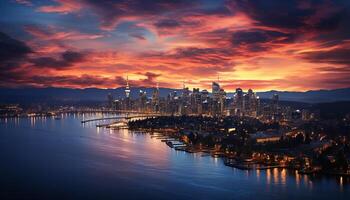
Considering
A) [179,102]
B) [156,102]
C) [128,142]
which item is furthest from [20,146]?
[156,102]

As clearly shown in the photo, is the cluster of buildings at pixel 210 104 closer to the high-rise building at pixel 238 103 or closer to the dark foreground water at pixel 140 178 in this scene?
the high-rise building at pixel 238 103

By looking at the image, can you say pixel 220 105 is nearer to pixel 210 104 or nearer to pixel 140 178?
pixel 210 104

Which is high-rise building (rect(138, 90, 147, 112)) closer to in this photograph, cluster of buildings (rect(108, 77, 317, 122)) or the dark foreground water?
cluster of buildings (rect(108, 77, 317, 122))

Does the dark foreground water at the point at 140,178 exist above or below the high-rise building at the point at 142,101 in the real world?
below

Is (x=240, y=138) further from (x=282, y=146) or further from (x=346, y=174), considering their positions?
(x=346, y=174)

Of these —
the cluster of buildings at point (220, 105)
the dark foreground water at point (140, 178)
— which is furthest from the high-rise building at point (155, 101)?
the dark foreground water at point (140, 178)

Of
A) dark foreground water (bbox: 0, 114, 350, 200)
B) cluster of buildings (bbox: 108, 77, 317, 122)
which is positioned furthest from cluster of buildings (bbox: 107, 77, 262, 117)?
dark foreground water (bbox: 0, 114, 350, 200)

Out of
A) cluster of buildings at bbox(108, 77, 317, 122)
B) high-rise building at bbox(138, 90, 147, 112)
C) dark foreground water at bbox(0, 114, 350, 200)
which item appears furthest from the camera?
high-rise building at bbox(138, 90, 147, 112)

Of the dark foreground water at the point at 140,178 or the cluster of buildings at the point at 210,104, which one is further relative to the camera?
the cluster of buildings at the point at 210,104

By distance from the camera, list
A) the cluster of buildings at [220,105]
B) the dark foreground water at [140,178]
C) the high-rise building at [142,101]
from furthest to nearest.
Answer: the high-rise building at [142,101] < the cluster of buildings at [220,105] < the dark foreground water at [140,178]

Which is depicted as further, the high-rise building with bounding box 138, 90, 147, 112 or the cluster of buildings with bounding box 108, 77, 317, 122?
the high-rise building with bounding box 138, 90, 147, 112
